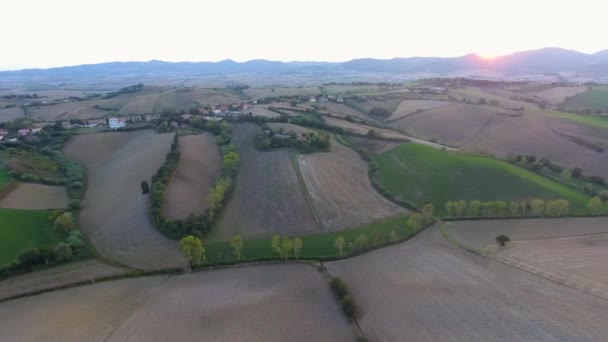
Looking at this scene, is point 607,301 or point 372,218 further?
point 372,218

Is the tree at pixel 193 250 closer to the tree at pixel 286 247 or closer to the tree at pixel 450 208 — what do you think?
the tree at pixel 286 247

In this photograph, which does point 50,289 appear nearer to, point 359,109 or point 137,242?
point 137,242

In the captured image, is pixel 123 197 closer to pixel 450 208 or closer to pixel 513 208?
pixel 450 208

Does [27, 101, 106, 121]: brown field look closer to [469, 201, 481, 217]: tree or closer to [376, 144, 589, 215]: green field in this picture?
[376, 144, 589, 215]: green field

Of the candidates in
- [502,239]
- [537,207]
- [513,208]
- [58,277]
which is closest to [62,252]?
[58,277]

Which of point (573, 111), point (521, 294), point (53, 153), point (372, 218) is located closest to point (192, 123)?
point (53, 153)
